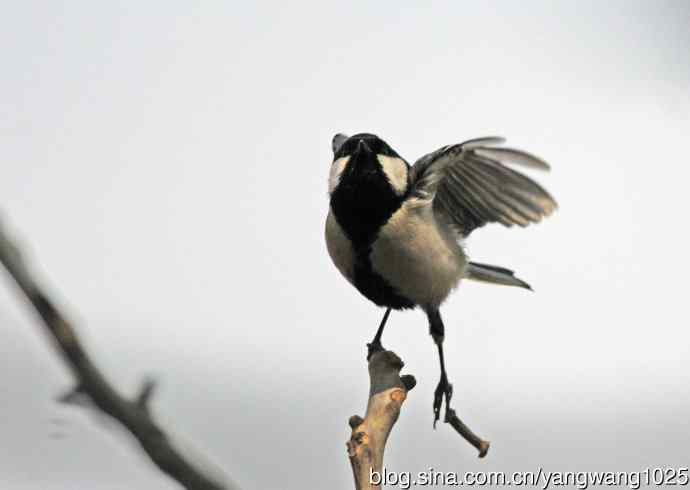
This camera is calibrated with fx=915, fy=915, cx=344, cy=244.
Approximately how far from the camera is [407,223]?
83 cm

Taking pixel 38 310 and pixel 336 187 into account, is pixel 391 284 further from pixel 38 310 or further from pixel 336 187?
pixel 38 310

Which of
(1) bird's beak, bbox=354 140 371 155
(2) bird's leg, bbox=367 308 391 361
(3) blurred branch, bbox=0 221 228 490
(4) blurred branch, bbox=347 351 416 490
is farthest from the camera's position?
(2) bird's leg, bbox=367 308 391 361

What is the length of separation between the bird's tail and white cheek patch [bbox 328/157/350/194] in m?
0.22

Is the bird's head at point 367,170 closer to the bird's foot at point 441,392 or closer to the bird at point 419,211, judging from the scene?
the bird at point 419,211

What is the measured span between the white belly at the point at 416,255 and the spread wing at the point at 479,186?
3 cm

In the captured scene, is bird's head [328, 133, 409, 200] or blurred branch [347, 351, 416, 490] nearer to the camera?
blurred branch [347, 351, 416, 490]

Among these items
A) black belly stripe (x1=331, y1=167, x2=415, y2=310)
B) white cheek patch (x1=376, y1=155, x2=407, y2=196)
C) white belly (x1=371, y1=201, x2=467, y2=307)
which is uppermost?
white cheek patch (x1=376, y1=155, x2=407, y2=196)

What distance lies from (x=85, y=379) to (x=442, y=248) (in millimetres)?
728

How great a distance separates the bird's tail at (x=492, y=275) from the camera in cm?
100

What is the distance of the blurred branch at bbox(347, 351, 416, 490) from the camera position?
24.0 inches

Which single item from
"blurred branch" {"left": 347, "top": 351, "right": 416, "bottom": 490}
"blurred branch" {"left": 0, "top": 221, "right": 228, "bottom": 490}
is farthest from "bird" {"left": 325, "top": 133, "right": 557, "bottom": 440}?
"blurred branch" {"left": 0, "top": 221, "right": 228, "bottom": 490}

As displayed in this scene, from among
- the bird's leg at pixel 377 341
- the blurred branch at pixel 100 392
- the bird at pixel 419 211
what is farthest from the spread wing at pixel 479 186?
the blurred branch at pixel 100 392

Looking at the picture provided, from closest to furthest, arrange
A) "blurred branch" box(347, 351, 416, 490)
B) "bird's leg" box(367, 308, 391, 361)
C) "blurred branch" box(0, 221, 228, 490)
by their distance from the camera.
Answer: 1. "blurred branch" box(0, 221, 228, 490)
2. "blurred branch" box(347, 351, 416, 490)
3. "bird's leg" box(367, 308, 391, 361)

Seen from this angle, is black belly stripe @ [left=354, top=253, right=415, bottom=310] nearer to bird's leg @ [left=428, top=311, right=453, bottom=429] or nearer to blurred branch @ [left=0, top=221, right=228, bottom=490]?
bird's leg @ [left=428, top=311, right=453, bottom=429]
